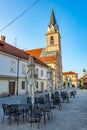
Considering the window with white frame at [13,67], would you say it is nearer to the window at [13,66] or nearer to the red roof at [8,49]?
the window at [13,66]

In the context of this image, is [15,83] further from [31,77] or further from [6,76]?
[31,77]

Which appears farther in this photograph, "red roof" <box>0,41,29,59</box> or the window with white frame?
the window with white frame

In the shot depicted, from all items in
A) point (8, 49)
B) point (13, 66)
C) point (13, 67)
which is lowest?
point (13, 67)

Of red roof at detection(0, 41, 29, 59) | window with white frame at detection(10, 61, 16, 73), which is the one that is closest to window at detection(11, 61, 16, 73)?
window with white frame at detection(10, 61, 16, 73)

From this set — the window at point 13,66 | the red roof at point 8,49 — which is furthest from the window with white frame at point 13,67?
the red roof at point 8,49

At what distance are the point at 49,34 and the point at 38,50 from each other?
7330 mm

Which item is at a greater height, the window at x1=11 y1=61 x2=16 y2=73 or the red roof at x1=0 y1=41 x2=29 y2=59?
the red roof at x1=0 y1=41 x2=29 y2=59

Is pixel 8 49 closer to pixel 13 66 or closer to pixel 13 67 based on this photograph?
pixel 13 66

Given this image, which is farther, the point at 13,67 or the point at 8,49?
the point at 8,49

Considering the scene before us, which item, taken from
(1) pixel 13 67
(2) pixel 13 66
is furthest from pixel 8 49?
(1) pixel 13 67

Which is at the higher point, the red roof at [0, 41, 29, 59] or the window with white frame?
the red roof at [0, 41, 29, 59]

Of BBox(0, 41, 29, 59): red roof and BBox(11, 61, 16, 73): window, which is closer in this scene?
BBox(0, 41, 29, 59): red roof

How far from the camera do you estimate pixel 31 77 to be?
8344mm

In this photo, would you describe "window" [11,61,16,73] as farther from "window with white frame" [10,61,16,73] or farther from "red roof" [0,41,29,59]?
"red roof" [0,41,29,59]
